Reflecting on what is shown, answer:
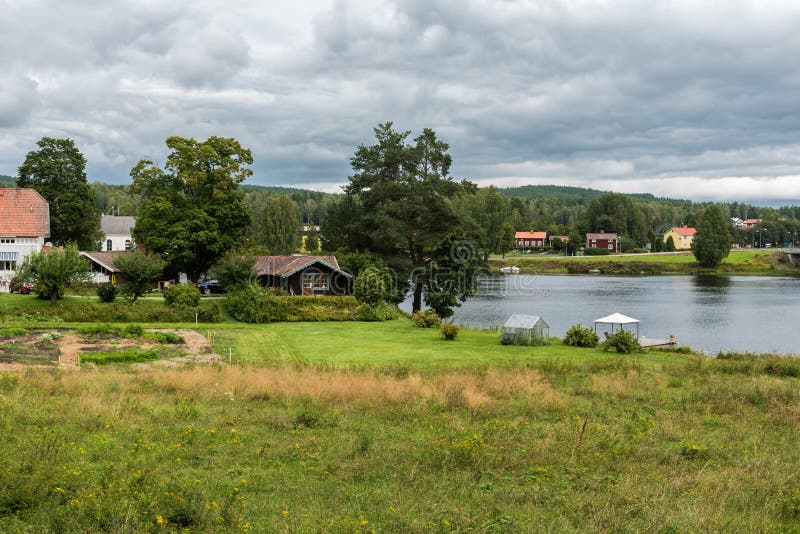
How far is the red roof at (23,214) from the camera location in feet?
185

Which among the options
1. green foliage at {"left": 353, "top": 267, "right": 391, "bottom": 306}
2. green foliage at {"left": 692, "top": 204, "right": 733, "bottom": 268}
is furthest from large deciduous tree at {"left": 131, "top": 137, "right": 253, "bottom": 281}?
green foliage at {"left": 692, "top": 204, "right": 733, "bottom": 268}

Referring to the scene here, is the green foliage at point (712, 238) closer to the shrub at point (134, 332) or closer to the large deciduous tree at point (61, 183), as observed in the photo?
the large deciduous tree at point (61, 183)

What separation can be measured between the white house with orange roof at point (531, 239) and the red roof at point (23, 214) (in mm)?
132949

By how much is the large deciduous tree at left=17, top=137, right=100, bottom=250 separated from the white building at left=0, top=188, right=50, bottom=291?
12.3 ft

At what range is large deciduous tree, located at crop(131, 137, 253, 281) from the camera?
53688mm

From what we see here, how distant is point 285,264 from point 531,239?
129 meters

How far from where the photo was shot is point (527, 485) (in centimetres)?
1059

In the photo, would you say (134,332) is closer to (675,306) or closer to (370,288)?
(370,288)


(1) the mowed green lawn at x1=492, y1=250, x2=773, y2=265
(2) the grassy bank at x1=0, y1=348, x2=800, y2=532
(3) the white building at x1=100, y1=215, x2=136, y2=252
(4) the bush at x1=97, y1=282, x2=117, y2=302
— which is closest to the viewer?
(2) the grassy bank at x1=0, y1=348, x2=800, y2=532

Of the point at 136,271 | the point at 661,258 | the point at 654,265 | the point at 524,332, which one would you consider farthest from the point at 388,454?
the point at 661,258

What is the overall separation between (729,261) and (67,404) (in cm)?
13392

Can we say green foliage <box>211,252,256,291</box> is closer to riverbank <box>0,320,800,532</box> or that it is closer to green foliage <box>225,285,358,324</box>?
green foliage <box>225,285,358,324</box>

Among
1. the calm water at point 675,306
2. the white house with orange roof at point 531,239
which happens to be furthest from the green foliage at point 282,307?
the white house with orange roof at point 531,239

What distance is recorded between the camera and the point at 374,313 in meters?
46.5
